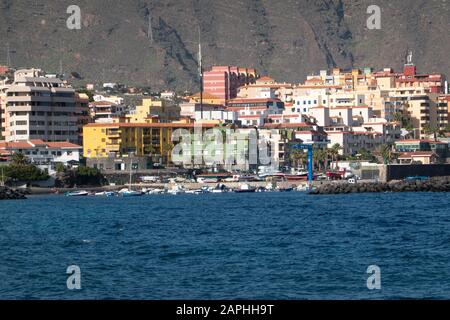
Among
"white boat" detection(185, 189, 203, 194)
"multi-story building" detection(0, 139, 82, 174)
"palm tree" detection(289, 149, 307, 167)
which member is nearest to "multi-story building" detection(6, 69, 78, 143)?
"multi-story building" detection(0, 139, 82, 174)

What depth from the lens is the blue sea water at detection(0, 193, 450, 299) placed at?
133 ft

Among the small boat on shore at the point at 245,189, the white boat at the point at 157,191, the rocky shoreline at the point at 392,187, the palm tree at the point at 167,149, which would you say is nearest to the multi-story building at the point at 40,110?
the palm tree at the point at 167,149

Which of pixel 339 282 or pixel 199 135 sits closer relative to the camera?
pixel 339 282

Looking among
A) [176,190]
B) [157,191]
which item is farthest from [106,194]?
[176,190]

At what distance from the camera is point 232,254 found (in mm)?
51938

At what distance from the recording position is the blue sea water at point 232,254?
40438 mm

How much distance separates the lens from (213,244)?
57125mm

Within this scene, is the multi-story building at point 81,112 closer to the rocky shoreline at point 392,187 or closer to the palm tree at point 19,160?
the palm tree at point 19,160

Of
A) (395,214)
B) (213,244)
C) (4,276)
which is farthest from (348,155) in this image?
(4,276)

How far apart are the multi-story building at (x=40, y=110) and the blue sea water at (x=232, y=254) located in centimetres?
8582

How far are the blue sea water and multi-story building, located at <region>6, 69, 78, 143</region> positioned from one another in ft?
282

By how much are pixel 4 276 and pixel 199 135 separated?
13546 cm

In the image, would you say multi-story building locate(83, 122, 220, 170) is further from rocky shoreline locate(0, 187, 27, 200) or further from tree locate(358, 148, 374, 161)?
rocky shoreline locate(0, 187, 27, 200)

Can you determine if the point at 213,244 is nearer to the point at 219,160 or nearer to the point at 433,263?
the point at 433,263
